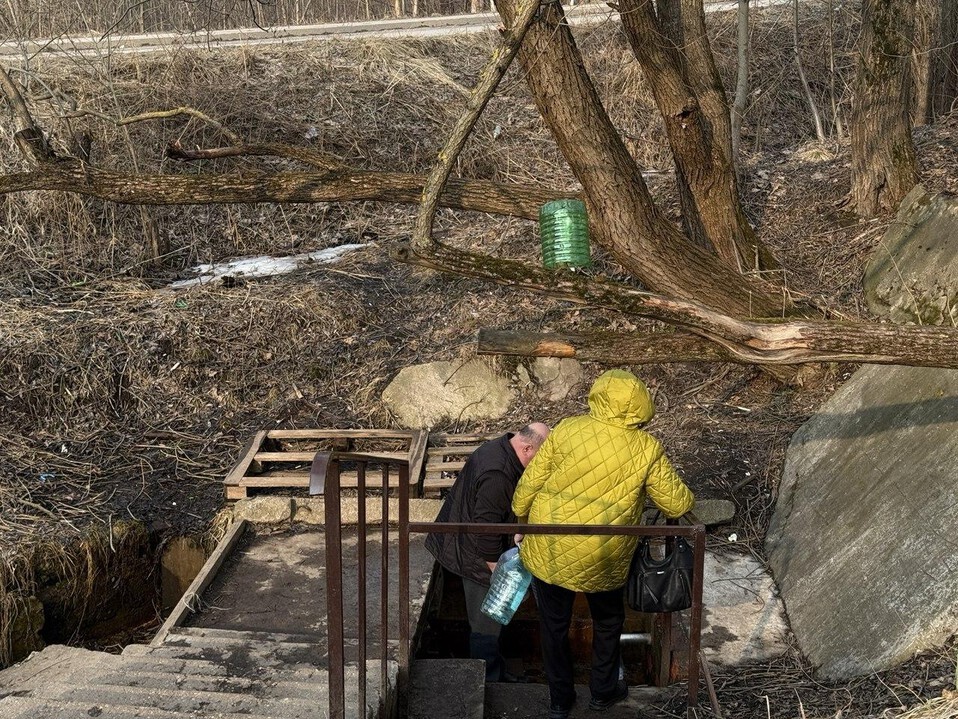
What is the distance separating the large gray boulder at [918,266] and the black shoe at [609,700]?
3.55 m

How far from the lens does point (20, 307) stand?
845 centimetres

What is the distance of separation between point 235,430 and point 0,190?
254 centimetres

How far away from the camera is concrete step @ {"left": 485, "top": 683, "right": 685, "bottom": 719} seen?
4.34 meters

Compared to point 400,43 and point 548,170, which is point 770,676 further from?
point 400,43

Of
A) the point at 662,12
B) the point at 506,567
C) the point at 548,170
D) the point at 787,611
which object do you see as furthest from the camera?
the point at 548,170

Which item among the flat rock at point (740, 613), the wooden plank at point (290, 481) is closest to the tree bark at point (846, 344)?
the flat rock at point (740, 613)

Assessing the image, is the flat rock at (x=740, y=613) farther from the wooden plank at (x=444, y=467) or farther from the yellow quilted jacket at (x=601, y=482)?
the wooden plank at (x=444, y=467)

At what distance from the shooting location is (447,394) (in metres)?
7.78

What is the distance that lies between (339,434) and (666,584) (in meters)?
3.86

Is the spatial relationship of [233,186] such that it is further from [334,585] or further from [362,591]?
[334,585]

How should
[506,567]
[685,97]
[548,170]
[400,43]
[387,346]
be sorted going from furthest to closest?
[400,43] → [548,170] → [387,346] → [685,97] → [506,567]

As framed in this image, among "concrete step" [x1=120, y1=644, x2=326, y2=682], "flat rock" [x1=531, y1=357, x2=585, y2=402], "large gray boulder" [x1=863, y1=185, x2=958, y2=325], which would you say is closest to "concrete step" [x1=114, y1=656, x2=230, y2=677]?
"concrete step" [x1=120, y1=644, x2=326, y2=682]

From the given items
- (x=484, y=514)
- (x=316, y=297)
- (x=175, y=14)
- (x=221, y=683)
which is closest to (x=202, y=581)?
(x=221, y=683)

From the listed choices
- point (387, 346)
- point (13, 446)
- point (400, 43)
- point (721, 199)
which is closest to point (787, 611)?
point (721, 199)
